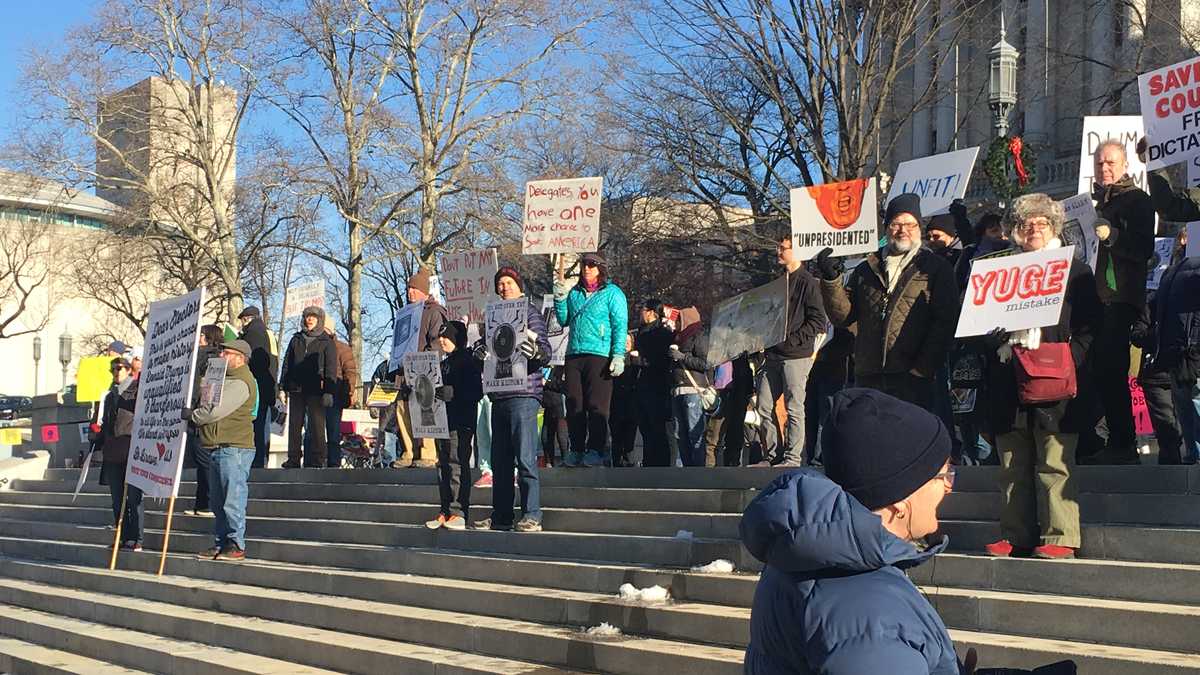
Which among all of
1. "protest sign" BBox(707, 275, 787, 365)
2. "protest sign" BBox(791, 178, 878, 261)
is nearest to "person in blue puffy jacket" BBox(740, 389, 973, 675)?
"protest sign" BBox(707, 275, 787, 365)

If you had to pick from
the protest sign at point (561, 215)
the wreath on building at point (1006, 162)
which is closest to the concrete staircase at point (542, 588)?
the protest sign at point (561, 215)

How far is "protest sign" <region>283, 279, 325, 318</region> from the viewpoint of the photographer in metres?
20.3

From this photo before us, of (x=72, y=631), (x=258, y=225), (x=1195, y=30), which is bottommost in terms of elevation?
(x=72, y=631)

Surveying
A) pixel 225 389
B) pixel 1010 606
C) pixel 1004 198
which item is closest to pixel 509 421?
pixel 225 389

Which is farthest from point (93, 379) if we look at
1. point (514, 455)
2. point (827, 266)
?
point (827, 266)

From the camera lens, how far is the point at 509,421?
36.2 ft

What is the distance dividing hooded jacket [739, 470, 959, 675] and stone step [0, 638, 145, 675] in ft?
29.4

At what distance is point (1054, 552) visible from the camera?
7.37 m

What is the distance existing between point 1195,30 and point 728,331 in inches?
859

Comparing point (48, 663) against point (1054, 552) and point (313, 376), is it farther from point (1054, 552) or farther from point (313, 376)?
point (1054, 552)

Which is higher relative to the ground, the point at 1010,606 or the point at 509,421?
the point at 509,421

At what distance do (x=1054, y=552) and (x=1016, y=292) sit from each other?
1.32m

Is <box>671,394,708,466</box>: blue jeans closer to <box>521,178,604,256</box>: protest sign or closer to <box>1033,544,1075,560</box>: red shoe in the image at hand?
<box>521,178,604,256</box>: protest sign

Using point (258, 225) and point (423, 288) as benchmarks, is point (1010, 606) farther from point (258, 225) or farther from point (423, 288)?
point (258, 225)
